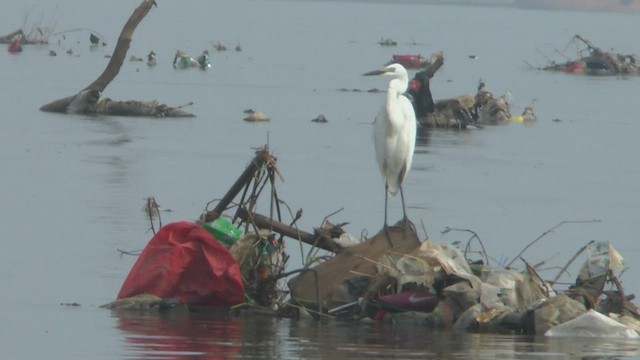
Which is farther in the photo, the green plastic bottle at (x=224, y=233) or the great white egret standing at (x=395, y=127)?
the great white egret standing at (x=395, y=127)

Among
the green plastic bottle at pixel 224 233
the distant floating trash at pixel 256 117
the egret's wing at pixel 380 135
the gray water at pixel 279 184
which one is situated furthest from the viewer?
the distant floating trash at pixel 256 117

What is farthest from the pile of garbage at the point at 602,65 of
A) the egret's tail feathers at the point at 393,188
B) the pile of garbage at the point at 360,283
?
the pile of garbage at the point at 360,283

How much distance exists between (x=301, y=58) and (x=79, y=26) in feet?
74.9

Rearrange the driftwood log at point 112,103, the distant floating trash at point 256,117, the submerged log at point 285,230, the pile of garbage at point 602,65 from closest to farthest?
the submerged log at point 285,230, the driftwood log at point 112,103, the distant floating trash at point 256,117, the pile of garbage at point 602,65

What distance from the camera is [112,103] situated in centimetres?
2608

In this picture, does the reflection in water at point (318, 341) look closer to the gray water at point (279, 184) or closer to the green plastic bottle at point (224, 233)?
the gray water at point (279, 184)

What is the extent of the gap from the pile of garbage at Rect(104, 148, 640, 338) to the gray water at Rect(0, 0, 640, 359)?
0.69 ft

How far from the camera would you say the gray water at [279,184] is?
31.8ft

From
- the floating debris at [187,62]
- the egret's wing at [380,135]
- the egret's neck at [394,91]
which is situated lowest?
the floating debris at [187,62]

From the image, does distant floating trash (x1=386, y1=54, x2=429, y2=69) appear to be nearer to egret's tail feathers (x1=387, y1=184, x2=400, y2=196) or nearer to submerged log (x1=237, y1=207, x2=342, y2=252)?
egret's tail feathers (x1=387, y1=184, x2=400, y2=196)

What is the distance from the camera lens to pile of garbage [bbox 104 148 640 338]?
1032 centimetres

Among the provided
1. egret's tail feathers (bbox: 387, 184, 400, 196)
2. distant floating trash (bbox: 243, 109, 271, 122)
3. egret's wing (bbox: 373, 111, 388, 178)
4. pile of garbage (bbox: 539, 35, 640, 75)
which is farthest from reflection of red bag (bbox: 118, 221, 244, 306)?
pile of garbage (bbox: 539, 35, 640, 75)

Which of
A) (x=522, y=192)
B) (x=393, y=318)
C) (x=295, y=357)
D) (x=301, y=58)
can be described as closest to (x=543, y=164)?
(x=522, y=192)

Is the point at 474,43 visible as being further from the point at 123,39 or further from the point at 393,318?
the point at 393,318
